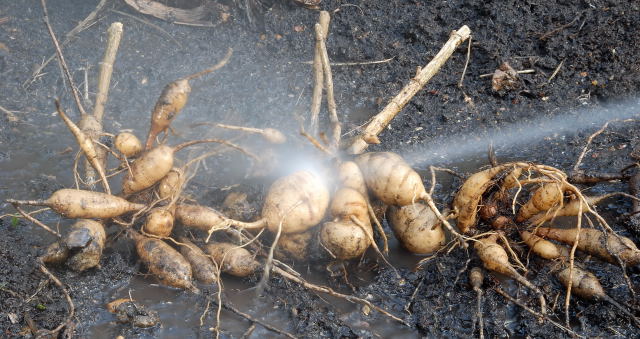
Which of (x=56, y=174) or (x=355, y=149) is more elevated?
(x=355, y=149)

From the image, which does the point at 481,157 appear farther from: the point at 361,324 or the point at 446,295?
the point at 361,324

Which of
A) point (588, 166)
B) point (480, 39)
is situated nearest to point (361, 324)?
point (588, 166)

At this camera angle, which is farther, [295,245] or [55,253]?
[295,245]

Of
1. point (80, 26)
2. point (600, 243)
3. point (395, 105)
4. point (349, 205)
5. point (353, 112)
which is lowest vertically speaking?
point (353, 112)

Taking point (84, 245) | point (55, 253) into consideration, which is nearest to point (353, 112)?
point (84, 245)

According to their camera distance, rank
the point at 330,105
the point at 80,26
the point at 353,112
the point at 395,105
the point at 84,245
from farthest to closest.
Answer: the point at 80,26, the point at 353,112, the point at 330,105, the point at 395,105, the point at 84,245

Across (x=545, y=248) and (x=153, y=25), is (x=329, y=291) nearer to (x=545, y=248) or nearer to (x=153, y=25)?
(x=545, y=248)

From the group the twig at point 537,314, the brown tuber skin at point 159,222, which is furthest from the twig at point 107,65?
the twig at point 537,314

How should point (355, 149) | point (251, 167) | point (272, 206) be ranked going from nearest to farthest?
point (272, 206)
point (355, 149)
point (251, 167)
